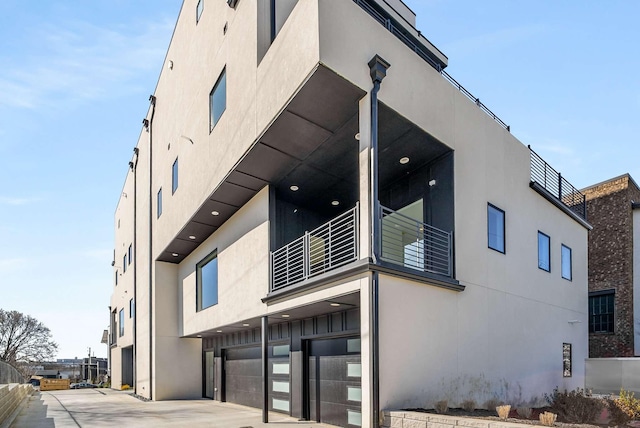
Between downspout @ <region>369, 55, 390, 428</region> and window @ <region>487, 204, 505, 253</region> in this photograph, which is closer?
downspout @ <region>369, 55, 390, 428</region>

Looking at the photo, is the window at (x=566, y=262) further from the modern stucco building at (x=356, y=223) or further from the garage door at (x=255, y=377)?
the garage door at (x=255, y=377)

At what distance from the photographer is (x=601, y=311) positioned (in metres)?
21.3

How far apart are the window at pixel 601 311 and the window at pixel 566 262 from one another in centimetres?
645

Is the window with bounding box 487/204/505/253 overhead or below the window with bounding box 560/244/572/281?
overhead

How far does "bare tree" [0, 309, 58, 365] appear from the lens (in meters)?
55.6

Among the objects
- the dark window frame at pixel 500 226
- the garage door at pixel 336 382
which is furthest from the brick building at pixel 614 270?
the garage door at pixel 336 382

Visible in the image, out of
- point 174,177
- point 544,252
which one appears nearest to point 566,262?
point 544,252

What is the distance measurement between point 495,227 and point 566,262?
227 inches

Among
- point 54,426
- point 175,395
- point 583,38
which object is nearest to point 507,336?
point 583,38

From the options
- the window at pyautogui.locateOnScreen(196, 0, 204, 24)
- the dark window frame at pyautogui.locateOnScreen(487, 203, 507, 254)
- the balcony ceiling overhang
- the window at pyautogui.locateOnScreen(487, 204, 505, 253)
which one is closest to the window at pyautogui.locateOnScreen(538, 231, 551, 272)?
the dark window frame at pyautogui.locateOnScreen(487, 203, 507, 254)

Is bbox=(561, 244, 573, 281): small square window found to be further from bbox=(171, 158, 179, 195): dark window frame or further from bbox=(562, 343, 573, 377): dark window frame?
bbox=(171, 158, 179, 195): dark window frame

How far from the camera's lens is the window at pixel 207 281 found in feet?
53.5

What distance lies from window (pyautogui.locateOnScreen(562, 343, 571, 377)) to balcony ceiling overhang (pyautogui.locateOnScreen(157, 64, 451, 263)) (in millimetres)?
8421

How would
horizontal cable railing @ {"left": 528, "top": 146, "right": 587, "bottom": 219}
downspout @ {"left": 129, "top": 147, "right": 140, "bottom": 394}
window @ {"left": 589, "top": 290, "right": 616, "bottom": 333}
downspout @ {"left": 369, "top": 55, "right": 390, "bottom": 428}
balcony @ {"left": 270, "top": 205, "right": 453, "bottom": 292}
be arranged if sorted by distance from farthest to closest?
downspout @ {"left": 129, "top": 147, "right": 140, "bottom": 394} → window @ {"left": 589, "top": 290, "right": 616, "bottom": 333} → horizontal cable railing @ {"left": 528, "top": 146, "right": 587, "bottom": 219} → balcony @ {"left": 270, "top": 205, "right": 453, "bottom": 292} → downspout @ {"left": 369, "top": 55, "right": 390, "bottom": 428}
